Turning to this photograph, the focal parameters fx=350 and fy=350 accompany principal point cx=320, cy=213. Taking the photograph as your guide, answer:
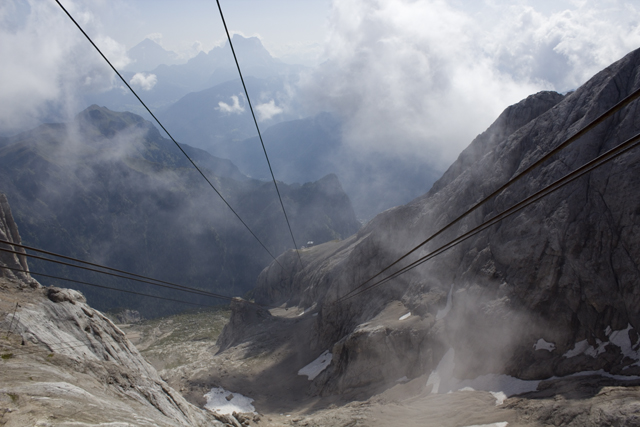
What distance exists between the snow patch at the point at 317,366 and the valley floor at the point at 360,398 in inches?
34.9

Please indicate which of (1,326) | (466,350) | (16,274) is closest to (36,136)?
(16,274)

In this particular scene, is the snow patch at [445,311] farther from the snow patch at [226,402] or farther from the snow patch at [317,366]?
the snow patch at [226,402]

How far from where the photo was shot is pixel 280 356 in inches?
1858

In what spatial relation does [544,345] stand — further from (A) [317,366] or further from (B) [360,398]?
(A) [317,366]

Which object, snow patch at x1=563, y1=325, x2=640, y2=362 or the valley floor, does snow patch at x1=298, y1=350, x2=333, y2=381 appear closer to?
the valley floor

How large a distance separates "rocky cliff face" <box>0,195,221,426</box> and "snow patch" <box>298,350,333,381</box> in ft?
63.8

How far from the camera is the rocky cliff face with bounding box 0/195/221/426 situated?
11180mm

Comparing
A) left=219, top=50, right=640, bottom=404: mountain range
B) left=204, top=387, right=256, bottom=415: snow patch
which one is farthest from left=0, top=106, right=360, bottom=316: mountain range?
left=219, top=50, right=640, bottom=404: mountain range

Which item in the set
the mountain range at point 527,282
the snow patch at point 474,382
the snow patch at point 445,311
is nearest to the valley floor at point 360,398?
the snow patch at point 474,382

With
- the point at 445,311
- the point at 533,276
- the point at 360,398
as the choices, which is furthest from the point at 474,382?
the point at 360,398

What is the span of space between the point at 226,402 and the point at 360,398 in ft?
50.6

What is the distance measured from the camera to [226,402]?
3650 cm

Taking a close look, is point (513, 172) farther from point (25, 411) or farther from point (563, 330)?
point (25, 411)

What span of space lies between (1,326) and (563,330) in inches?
1210
